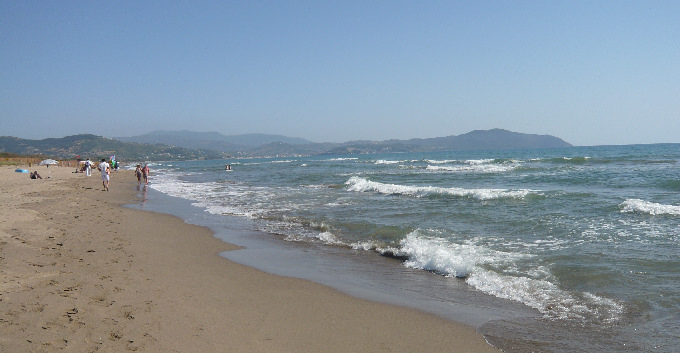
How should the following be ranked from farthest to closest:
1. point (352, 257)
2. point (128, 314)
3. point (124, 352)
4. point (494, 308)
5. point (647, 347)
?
point (352, 257)
point (494, 308)
point (128, 314)
point (647, 347)
point (124, 352)

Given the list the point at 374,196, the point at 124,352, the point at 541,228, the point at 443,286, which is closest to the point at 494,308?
the point at 443,286

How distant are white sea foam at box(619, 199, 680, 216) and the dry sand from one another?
9640 millimetres

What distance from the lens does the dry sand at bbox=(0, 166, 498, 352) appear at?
3.72 meters

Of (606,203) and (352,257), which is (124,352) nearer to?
(352,257)

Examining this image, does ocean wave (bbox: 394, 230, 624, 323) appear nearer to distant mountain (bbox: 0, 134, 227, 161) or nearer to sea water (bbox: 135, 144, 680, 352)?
sea water (bbox: 135, 144, 680, 352)

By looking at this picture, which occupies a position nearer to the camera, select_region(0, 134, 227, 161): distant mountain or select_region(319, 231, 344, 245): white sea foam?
select_region(319, 231, 344, 245): white sea foam

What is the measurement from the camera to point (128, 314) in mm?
4305

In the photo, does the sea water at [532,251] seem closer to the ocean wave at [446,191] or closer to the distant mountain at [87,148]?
the ocean wave at [446,191]

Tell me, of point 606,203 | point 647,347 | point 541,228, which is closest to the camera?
point 647,347

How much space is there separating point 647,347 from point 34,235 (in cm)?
1009

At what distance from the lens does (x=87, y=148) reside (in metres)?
142

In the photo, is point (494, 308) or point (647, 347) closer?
point (647, 347)

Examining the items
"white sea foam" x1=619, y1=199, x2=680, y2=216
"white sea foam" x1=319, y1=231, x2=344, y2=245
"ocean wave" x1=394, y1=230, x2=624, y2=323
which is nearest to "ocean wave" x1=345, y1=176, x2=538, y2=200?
"white sea foam" x1=619, y1=199, x2=680, y2=216

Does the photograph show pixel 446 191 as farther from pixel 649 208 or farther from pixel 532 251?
pixel 532 251
